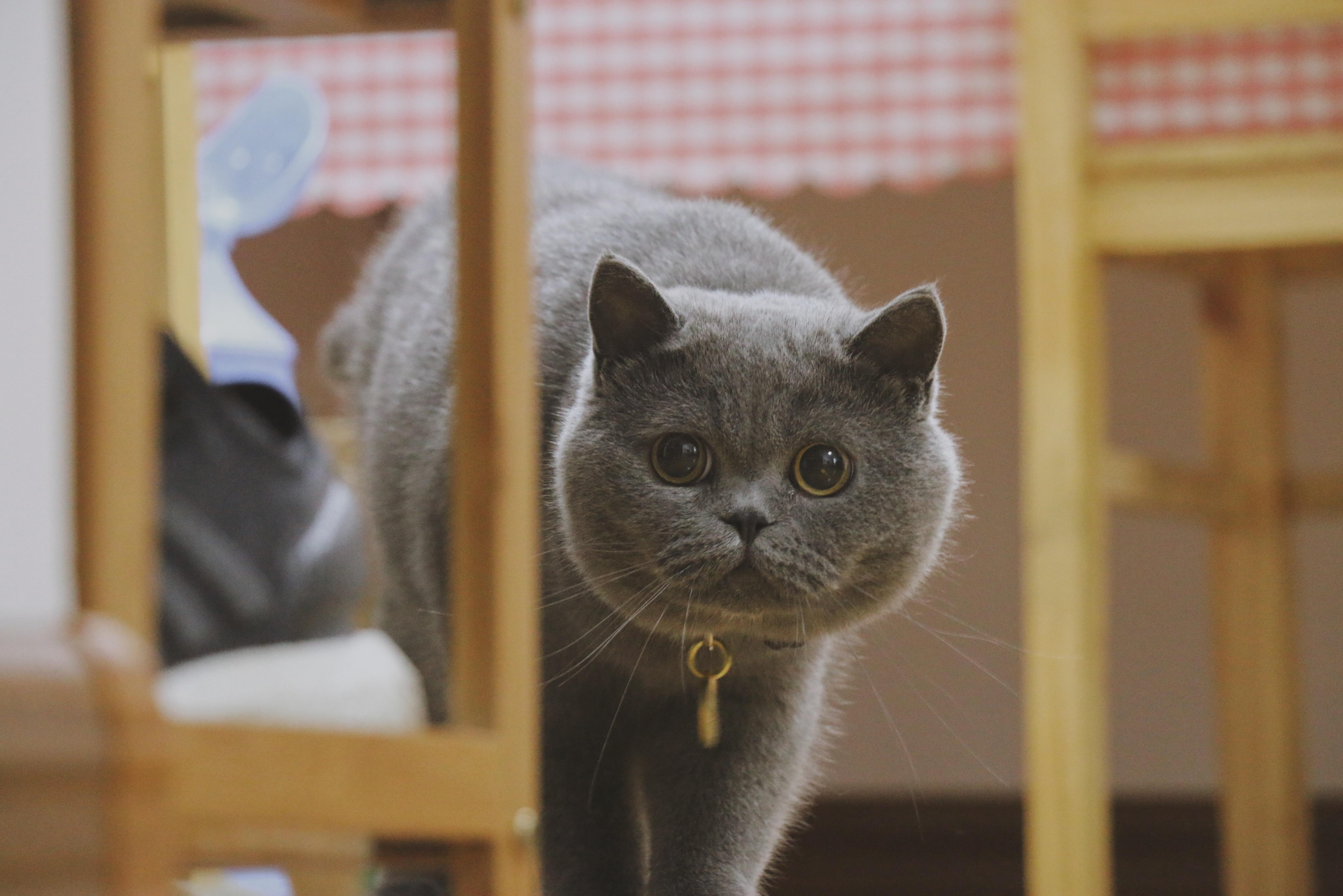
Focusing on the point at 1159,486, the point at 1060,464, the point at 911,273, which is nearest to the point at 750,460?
the point at 1060,464

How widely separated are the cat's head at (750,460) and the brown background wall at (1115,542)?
1.62 metres

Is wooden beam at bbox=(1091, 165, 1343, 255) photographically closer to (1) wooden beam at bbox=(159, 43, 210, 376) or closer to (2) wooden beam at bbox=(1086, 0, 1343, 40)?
(2) wooden beam at bbox=(1086, 0, 1343, 40)

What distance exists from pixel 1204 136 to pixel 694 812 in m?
0.90

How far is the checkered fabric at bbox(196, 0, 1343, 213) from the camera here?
1.52 metres

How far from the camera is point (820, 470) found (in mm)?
886

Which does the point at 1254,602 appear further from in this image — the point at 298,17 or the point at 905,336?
the point at 298,17

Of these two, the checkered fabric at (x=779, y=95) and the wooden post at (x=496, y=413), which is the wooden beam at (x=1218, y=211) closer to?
the checkered fabric at (x=779, y=95)

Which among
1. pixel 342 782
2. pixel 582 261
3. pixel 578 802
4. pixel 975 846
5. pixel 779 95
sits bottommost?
pixel 975 846

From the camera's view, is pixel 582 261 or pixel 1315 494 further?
pixel 1315 494

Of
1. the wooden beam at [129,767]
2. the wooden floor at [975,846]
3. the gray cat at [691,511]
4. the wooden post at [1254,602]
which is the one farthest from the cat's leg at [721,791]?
the wooden floor at [975,846]

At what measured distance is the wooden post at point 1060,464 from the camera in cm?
142

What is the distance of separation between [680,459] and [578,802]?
263 mm

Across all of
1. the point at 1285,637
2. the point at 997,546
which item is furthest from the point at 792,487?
the point at 997,546

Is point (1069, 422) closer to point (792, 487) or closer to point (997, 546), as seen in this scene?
point (792, 487)
